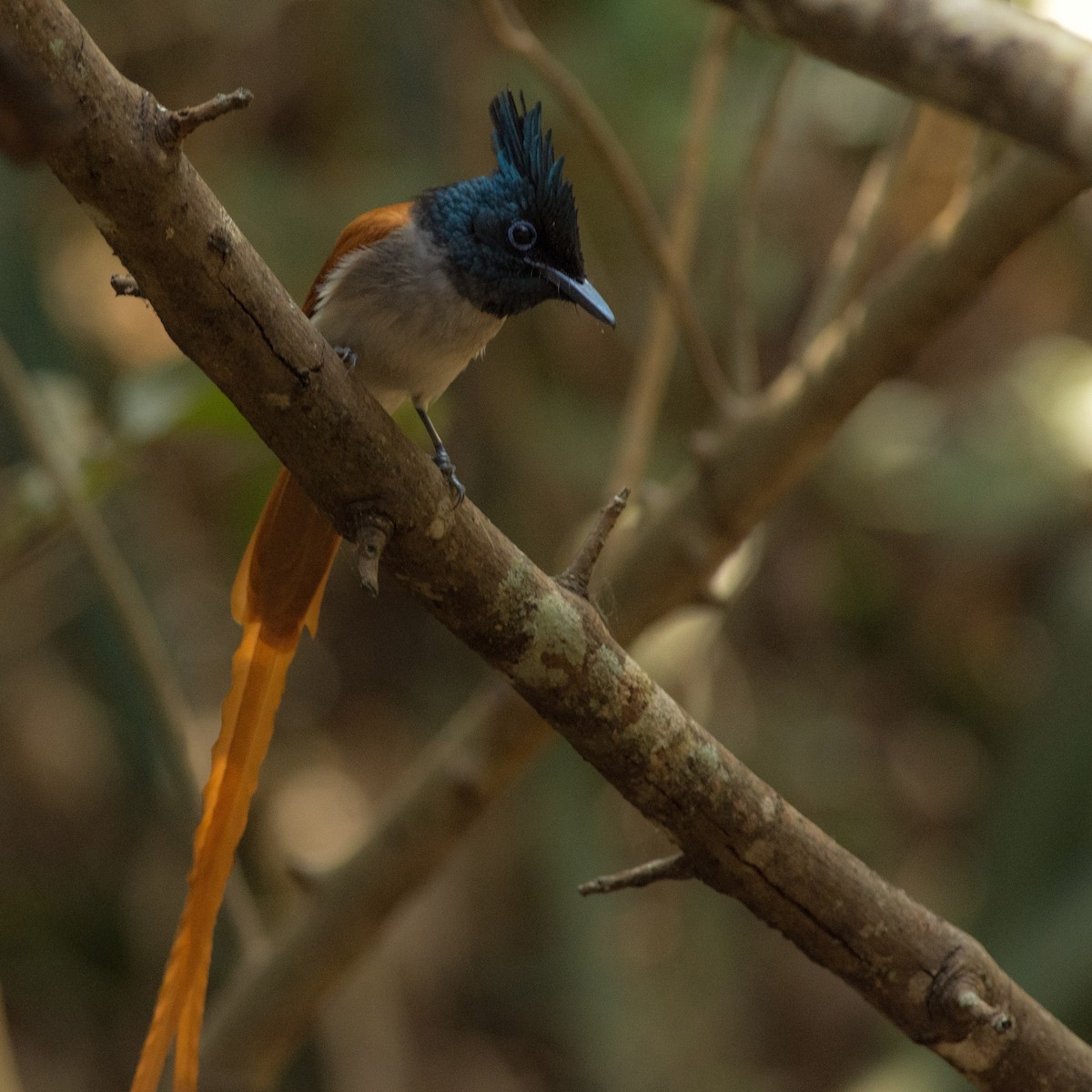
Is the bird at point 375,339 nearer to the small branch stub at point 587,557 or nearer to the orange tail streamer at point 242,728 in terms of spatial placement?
the orange tail streamer at point 242,728

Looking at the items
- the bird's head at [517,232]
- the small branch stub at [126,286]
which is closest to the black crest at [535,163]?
the bird's head at [517,232]

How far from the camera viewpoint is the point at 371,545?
131 centimetres

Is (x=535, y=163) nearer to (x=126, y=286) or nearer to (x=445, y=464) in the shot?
(x=445, y=464)

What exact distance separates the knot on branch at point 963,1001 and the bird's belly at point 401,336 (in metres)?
0.99

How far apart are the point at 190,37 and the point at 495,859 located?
2.61m

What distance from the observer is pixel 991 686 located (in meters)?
4.09

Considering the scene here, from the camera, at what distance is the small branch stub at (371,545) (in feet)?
4.19

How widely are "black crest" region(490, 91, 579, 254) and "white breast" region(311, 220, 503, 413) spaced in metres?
0.16

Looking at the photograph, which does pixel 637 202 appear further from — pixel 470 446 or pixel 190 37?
pixel 190 37

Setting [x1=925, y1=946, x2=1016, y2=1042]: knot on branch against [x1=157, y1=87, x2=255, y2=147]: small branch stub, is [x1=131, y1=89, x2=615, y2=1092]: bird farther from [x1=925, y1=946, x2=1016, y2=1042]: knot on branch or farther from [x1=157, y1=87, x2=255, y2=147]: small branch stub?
[x1=925, y1=946, x2=1016, y2=1042]: knot on branch

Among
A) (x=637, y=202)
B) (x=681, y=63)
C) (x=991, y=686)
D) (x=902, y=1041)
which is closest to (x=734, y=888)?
(x=637, y=202)

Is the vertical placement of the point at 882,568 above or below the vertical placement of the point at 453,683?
above

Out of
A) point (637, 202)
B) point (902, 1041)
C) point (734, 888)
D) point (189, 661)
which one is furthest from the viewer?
point (189, 661)

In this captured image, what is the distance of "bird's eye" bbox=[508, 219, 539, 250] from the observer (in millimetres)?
1927
